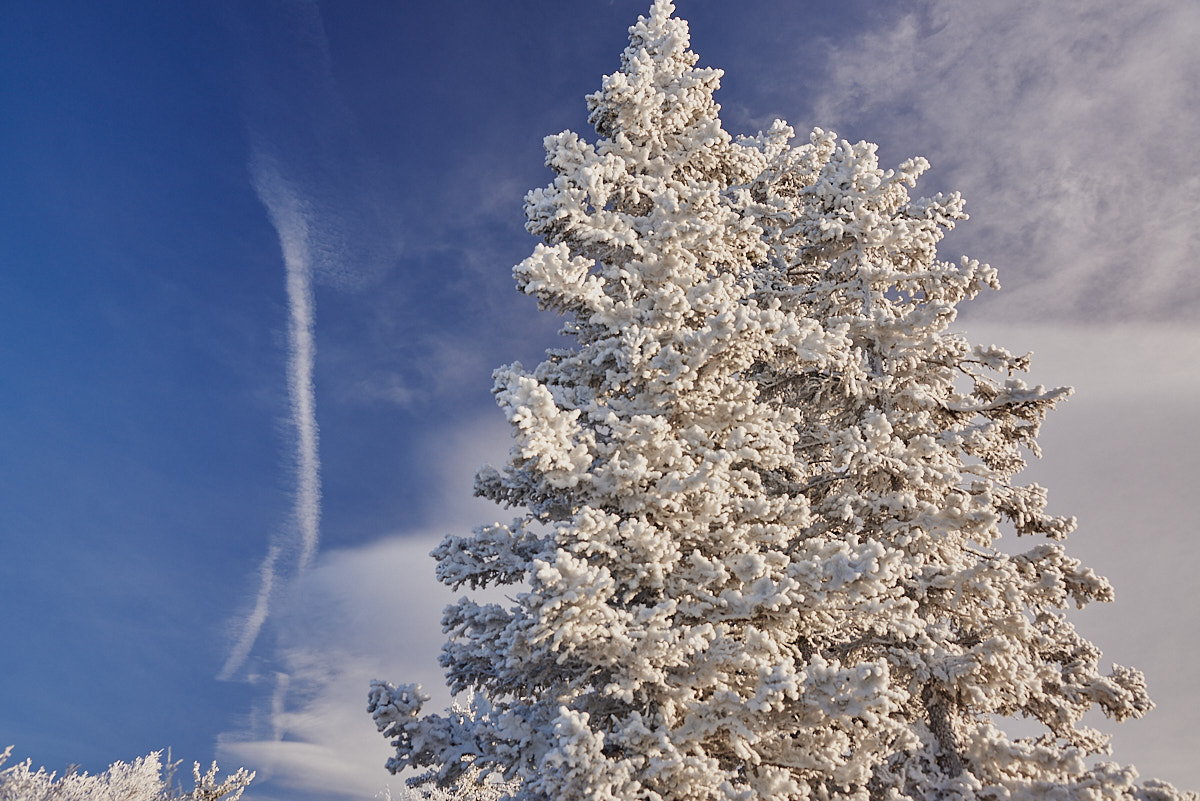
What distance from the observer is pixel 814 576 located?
28.4ft

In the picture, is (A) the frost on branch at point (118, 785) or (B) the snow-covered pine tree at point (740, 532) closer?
(B) the snow-covered pine tree at point (740, 532)

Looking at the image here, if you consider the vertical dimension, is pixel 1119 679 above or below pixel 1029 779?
above

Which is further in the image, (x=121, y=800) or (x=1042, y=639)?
(x=121, y=800)

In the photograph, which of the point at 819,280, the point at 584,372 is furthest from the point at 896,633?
the point at 819,280

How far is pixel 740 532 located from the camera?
31.1ft

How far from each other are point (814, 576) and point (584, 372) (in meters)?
4.81

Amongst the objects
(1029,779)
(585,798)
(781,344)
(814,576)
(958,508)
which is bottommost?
(1029,779)

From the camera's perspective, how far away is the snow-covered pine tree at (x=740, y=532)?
26.8ft

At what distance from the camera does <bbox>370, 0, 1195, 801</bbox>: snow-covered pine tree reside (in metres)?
8.16

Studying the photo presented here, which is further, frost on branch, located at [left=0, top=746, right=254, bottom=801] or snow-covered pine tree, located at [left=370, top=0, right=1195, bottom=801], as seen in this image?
frost on branch, located at [left=0, top=746, right=254, bottom=801]

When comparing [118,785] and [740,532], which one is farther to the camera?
[118,785]

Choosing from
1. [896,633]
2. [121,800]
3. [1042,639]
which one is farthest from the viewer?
[121,800]

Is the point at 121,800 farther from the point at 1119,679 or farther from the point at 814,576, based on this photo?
the point at 1119,679

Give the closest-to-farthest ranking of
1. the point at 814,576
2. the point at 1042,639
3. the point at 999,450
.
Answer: the point at 814,576, the point at 1042,639, the point at 999,450
